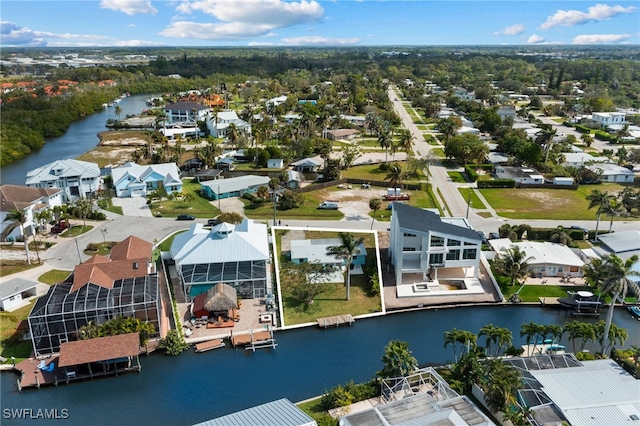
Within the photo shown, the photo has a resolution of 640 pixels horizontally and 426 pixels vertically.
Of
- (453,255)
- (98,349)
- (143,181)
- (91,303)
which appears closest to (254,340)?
(98,349)

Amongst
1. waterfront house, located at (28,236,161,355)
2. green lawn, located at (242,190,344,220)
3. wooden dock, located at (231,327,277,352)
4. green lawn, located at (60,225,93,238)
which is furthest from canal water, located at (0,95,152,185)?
wooden dock, located at (231,327,277,352)

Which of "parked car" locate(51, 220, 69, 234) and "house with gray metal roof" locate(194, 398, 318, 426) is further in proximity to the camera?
"parked car" locate(51, 220, 69, 234)

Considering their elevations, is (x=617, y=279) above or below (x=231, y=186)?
above

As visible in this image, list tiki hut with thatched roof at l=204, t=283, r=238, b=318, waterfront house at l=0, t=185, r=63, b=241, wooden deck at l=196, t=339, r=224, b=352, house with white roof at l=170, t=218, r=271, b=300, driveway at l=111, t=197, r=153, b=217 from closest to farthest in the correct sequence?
wooden deck at l=196, t=339, r=224, b=352
tiki hut with thatched roof at l=204, t=283, r=238, b=318
house with white roof at l=170, t=218, r=271, b=300
waterfront house at l=0, t=185, r=63, b=241
driveway at l=111, t=197, r=153, b=217

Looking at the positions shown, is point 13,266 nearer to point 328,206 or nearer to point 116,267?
point 116,267

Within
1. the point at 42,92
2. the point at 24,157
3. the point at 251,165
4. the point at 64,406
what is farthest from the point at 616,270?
the point at 42,92

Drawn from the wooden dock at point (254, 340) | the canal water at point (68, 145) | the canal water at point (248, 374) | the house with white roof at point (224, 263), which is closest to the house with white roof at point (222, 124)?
the canal water at point (68, 145)

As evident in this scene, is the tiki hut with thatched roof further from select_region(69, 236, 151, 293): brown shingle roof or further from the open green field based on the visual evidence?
the open green field
